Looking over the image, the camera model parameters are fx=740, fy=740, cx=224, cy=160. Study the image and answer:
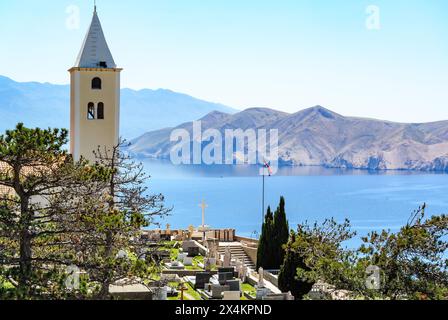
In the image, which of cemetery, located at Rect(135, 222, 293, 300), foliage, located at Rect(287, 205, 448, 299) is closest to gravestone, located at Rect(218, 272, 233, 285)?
cemetery, located at Rect(135, 222, 293, 300)

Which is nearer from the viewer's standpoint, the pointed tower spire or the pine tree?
the pine tree

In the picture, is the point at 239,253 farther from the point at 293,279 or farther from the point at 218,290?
the point at 218,290

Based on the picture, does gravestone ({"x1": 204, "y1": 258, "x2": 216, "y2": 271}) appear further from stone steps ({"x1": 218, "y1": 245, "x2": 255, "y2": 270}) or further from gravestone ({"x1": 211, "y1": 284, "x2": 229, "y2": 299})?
gravestone ({"x1": 211, "y1": 284, "x2": 229, "y2": 299})

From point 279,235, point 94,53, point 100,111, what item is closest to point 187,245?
point 279,235

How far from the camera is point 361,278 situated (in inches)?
595

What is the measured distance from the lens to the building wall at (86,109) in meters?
37.3

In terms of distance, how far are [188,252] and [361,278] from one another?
20.8 metres

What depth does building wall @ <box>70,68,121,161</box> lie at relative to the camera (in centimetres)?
3734

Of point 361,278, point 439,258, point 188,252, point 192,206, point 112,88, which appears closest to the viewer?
point 361,278

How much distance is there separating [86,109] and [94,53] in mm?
2862

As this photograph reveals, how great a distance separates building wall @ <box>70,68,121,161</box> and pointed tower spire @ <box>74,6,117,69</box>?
36 cm

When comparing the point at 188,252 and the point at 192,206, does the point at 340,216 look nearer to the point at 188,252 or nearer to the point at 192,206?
the point at 192,206

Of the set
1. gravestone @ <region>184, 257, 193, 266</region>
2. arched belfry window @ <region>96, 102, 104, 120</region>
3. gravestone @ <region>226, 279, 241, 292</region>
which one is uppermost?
arched belfry window @ <region>96, 102, 104, 120</region>
